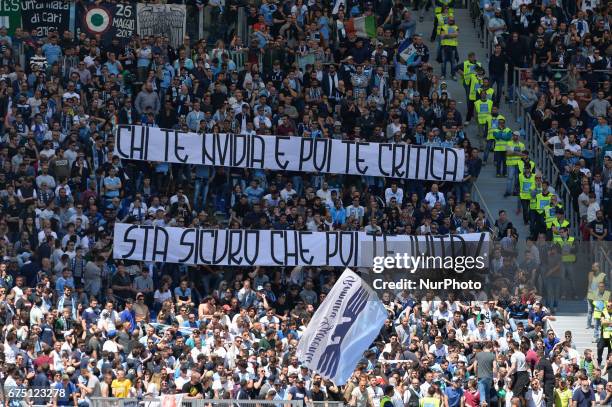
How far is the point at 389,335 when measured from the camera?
38.9 m

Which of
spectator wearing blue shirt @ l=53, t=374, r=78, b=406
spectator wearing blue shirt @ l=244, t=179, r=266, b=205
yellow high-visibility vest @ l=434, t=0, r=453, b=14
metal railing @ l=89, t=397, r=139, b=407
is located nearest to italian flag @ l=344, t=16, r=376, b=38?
yellow high-visibility vest @ l=434, t=0, r=453, b=14

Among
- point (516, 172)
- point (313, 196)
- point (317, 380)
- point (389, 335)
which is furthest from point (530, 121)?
point (317, 380)

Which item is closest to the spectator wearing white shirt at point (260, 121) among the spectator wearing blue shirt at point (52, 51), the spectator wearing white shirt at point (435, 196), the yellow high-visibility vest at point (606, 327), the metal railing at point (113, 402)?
the spectator wearing white shirt at point (435, 196)

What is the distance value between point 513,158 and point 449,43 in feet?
15.8

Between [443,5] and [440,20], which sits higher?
[443,5]

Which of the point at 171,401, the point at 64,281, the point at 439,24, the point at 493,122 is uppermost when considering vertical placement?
the point at 439,24

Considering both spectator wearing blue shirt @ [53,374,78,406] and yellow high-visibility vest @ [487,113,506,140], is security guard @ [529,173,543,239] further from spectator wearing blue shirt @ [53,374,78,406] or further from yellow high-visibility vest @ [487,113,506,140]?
spectator wearing blue shirt @ [53,374,78,406]

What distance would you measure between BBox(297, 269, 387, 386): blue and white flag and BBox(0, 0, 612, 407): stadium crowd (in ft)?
6.93

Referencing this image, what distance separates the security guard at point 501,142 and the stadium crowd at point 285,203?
0.07 m

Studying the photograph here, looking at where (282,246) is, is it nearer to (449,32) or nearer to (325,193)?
(325,193)

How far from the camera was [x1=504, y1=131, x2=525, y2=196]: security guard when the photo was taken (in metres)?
44.7

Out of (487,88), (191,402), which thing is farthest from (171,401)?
(487,88)

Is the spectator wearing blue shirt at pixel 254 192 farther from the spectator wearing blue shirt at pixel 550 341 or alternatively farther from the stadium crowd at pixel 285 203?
the spectator wearing blue shirt at pixel 550 341

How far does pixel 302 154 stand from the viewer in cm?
4388
